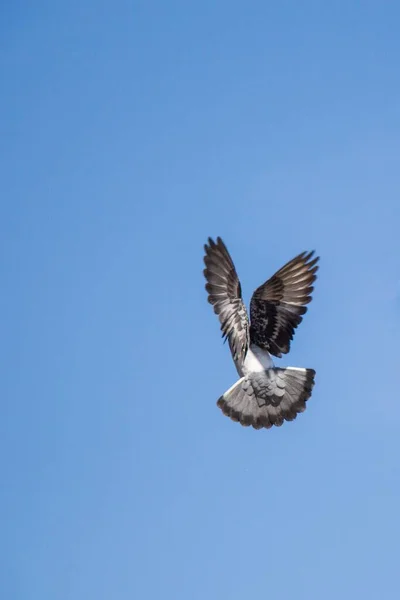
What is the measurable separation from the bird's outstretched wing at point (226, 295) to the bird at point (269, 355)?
25 millimetres

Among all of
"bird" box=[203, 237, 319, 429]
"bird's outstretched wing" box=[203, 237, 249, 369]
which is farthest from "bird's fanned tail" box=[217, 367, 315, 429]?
"bird's outstretched wing" box=[203, 237, 249, 369]

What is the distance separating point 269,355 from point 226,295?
1.75 metres

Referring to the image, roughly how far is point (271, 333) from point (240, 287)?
4.87 ft

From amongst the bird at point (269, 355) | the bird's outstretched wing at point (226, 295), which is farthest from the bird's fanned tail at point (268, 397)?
the bird's outstretched wing at point (226, 295)

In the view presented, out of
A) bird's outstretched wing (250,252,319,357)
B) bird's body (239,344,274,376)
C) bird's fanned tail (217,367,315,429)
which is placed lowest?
bird's fanned tail (217,367,315,429)

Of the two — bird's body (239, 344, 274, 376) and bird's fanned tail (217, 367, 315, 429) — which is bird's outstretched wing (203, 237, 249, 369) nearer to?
bird's body (239, 344, 274, 376)

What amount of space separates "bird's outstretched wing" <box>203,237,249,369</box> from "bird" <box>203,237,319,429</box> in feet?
0.08

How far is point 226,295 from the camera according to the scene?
18.2 m

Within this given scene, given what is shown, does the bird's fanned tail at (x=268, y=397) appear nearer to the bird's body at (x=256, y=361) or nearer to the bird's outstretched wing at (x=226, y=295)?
the bird's body at (x=256, y=361)

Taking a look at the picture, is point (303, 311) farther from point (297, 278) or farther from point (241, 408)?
point (241, 408)

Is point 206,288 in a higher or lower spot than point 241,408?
higher

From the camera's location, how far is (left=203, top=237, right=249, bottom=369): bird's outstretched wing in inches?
696

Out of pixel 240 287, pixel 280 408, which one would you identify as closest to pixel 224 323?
pixel 240 287

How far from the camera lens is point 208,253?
1764cm
